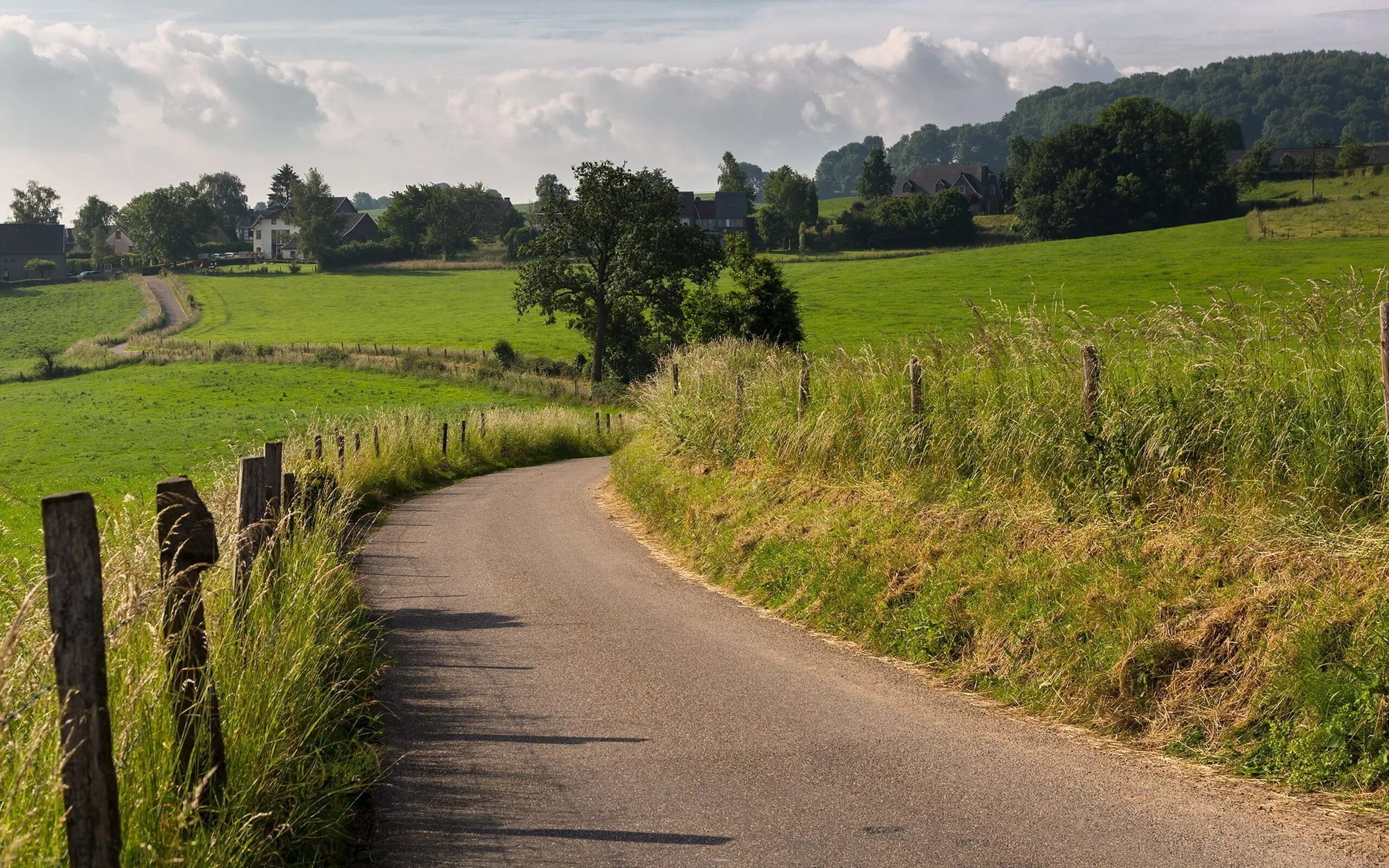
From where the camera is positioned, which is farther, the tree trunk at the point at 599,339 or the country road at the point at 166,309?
the country road at the point at 166,309

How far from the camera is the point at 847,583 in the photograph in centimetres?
1145

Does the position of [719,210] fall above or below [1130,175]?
above

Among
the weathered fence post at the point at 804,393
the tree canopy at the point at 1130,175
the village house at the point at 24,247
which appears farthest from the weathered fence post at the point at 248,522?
the village house at the point at 24,247

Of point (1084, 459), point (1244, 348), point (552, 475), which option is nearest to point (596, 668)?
point (1084, 459)

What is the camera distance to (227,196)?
17475cm

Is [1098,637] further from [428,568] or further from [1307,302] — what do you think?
[428,568]

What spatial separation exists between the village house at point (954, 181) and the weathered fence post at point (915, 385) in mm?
126163

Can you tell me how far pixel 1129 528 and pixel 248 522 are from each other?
704 cm

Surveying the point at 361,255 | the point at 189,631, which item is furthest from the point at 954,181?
the point at 189,631

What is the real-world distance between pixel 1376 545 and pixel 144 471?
3392 cm

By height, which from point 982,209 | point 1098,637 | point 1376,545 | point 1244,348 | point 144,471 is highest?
point 982,209

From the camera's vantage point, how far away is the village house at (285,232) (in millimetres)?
143250

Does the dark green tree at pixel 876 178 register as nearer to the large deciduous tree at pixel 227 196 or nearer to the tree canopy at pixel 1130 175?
the tree canopy at pixel 1130 175

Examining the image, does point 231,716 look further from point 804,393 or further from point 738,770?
point 804,393
